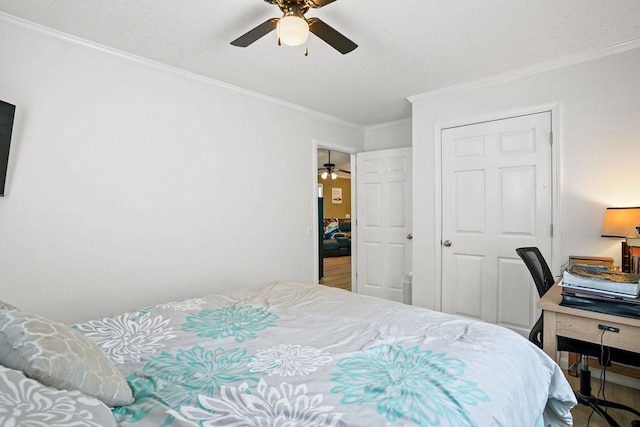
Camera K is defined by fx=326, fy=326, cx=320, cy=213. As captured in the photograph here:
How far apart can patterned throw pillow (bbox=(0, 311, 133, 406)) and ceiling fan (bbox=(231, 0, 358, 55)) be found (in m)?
1.53

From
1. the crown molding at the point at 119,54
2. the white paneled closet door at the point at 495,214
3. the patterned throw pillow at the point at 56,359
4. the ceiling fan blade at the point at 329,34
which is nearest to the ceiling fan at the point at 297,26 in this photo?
the ceiling fan blade at the point at 329,34

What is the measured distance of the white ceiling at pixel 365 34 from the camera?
1.93 metres

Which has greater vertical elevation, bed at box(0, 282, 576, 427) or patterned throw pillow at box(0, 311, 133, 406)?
patterned throw pillow at box(0, 311, 133, 406)

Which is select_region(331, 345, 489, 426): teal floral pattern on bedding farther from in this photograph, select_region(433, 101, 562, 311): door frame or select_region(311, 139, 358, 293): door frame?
select_region(311, 139, 358, 293): door frame

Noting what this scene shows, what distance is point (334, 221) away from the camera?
10.5 meters

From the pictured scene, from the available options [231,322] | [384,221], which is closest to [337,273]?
[384,221]

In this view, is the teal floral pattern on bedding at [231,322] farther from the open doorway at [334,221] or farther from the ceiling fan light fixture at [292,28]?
the open doorway at [334,221]

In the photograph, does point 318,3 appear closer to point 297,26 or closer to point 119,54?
point 297,26

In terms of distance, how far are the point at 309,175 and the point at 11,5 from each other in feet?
8.93

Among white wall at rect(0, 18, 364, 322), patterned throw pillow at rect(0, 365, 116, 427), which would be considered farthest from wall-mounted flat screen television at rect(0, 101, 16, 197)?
patterned throw pillow at rect(0, 365, 116, 427)

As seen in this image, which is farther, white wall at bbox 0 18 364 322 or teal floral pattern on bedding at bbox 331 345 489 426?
white wall at bbox 0 18 364 322

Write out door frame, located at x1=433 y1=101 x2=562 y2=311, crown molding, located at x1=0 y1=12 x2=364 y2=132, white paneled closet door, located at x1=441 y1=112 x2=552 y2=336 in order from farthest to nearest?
white paneled closet door, located at x1=441 y1=112 x2=552 y2=336, door frame, located at x1=433 y1=101 x2=562 y2=311, crown molding, located at x1=0 y1=12 x2=364 y2=132

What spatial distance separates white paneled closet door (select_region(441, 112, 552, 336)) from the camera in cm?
280

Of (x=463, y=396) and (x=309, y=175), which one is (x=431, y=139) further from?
(x=463, y=396)
